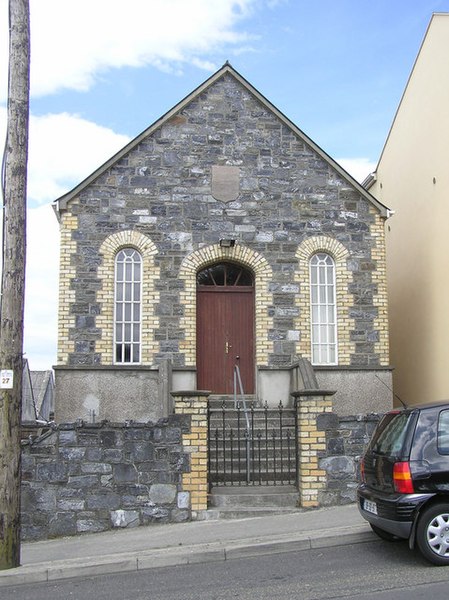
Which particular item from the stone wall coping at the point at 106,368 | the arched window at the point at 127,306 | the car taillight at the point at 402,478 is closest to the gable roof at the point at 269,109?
the arched window at the point at 127,306

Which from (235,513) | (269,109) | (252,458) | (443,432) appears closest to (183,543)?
(235,513)

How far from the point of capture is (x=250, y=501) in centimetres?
1022

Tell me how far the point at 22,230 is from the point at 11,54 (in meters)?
2.06

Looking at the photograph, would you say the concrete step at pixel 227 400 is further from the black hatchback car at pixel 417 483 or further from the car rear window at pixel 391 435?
the black hatchback car at pixel 417 483

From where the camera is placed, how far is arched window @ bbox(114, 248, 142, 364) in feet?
45.8

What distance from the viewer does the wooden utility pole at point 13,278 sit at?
810cm

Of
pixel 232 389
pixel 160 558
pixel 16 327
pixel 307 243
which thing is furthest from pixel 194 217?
pixel 160 558

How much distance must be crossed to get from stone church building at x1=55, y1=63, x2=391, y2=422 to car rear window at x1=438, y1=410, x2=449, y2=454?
6084 mm

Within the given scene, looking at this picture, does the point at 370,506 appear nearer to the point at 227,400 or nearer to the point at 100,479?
the point at 100,479

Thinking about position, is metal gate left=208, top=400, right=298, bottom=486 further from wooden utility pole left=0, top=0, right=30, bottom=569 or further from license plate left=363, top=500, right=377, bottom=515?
wooden utility pole left=0, top=0, right=30, bottom=569

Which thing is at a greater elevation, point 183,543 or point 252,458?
point 252,458

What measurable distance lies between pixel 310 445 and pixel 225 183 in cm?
609

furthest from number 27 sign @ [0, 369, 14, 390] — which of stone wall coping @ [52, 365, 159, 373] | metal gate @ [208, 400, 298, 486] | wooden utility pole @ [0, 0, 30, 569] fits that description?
stone wall coping @ [52, 365, 159, 373]

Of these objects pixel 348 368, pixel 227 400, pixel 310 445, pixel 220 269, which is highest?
pixel 220 269
